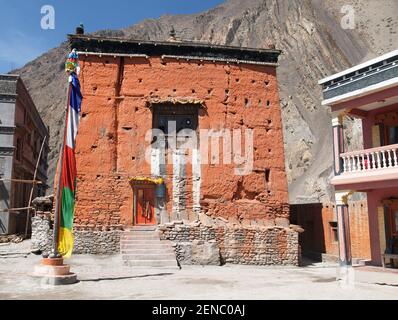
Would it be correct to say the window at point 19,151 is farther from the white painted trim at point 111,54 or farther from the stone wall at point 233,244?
the stone wall at point 233,244

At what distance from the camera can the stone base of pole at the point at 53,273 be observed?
39.8 ft

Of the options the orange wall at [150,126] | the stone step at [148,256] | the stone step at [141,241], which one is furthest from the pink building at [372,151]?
the stone step at [141,241]

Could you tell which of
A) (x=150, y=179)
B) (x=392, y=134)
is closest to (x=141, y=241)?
(x=150, y=179)

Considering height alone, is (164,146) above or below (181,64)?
below

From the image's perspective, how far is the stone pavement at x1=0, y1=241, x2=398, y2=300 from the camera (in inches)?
420

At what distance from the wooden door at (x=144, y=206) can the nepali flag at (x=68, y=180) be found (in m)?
6.77

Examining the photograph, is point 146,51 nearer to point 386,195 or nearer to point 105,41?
point 105,41

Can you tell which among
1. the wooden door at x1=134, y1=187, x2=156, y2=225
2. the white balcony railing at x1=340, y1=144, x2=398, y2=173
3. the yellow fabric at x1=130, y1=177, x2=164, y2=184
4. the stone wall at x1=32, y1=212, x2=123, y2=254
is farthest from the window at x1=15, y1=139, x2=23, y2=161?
the white balcony railing at x1=340, y1=144, x2=398, y2=173

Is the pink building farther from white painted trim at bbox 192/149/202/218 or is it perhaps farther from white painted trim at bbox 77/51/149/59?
white painted trim at bbox 77/51/149/59

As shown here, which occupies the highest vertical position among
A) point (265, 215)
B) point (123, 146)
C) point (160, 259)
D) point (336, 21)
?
point (336, 21)

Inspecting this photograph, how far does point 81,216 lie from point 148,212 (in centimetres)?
310

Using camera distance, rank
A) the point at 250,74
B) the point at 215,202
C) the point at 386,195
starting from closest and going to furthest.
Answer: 1. the point at 386,195
2. the point at 215,202
3. the point at 250,74

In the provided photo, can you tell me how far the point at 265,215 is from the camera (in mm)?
21109

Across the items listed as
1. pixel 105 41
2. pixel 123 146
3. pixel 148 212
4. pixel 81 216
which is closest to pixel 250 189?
pixel 148 212
